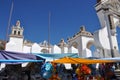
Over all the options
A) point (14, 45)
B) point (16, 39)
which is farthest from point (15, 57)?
point (16, 39)

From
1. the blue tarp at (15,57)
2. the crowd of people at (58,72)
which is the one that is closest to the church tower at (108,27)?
the crowd of people at (58,72)

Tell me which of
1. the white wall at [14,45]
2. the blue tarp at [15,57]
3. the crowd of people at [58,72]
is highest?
the white wall at [14,45]

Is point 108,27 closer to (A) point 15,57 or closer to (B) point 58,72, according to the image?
(B) point 58,72

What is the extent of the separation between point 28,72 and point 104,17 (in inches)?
297

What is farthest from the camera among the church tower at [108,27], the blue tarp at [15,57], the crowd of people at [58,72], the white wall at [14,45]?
the white wall at [14,45]

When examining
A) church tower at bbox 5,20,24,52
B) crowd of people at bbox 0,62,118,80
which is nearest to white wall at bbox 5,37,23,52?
church tower at bbox 5,20,24,52

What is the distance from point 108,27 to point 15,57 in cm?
801

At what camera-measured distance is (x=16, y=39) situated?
2172 centimetres

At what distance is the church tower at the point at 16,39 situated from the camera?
17.9m

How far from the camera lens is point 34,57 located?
7.87 meters

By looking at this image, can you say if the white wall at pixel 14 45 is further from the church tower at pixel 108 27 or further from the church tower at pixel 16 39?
the church tower at pixel 108 27

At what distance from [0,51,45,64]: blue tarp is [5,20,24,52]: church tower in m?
10.6

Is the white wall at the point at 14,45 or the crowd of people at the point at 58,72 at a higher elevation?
the white wall at the point at 14,45

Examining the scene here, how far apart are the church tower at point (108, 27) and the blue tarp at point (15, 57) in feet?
18.0
